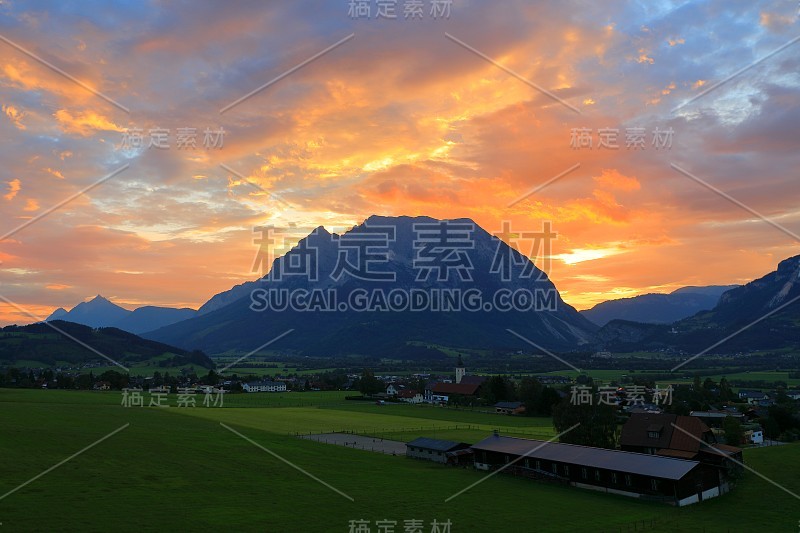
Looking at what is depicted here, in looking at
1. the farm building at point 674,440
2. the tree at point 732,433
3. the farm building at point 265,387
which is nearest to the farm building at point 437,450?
the farm building at point 674,440

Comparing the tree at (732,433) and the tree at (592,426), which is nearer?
the tree at (592,426)

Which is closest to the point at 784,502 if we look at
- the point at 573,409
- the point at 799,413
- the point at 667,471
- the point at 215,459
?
A: the point at 667,471

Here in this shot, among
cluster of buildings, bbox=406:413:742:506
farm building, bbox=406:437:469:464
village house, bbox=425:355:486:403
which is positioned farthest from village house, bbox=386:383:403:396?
cluster of buildings, bbox=406:413:742:506

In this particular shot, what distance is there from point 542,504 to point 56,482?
108ft

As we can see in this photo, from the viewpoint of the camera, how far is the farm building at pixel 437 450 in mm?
56781

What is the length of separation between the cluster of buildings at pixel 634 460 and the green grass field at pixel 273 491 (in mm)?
1503

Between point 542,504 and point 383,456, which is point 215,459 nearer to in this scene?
point 383,456

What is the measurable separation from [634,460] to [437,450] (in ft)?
62.2

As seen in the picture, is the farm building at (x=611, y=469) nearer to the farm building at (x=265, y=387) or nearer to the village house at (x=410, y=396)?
the village house at (x=410, y=396)

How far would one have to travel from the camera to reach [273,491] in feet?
133

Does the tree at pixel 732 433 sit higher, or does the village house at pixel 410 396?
the tree at pixel 732 433

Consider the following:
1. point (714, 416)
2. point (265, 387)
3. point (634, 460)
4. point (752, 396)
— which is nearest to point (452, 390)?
point (265, 387)

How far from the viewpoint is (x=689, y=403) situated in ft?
338

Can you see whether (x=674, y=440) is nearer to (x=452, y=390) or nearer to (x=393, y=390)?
(x=452, y=390)
